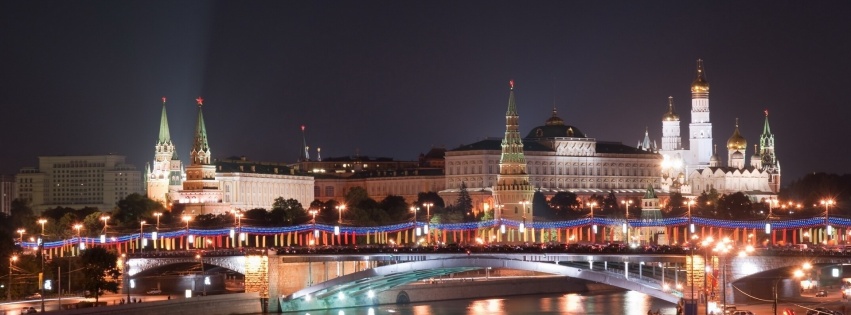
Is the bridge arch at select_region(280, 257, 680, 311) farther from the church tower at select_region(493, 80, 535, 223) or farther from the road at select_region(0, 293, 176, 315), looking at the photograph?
the church tower at select_region(493, 80, 535, 223)

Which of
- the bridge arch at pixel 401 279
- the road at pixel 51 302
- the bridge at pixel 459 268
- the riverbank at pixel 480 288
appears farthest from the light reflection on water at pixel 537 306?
the road at pixel 51 302

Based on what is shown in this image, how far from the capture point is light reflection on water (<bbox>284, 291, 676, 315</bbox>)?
339 feet

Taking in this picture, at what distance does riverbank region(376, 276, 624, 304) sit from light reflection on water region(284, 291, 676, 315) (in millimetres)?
1212

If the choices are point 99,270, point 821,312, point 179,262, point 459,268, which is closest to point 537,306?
point 459,268

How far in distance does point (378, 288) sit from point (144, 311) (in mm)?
16528

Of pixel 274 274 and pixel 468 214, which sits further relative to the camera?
pixel 468 214

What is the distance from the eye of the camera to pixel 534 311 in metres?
105

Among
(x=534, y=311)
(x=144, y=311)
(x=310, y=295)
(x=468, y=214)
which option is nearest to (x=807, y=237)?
(x=534, y=311)

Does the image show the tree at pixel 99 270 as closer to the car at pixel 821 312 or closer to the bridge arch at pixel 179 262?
the bridge arch at pixel 179 262

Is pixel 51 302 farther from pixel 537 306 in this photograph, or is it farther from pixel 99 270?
pixel 537 306

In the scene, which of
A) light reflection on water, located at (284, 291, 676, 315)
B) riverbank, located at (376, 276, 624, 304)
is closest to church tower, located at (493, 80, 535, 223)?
riverbank, located at (376, 276, 624, 304)

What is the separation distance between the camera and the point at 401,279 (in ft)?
330

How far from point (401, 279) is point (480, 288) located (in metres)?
20.3

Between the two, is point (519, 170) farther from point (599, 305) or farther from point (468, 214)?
point (599, 305)
